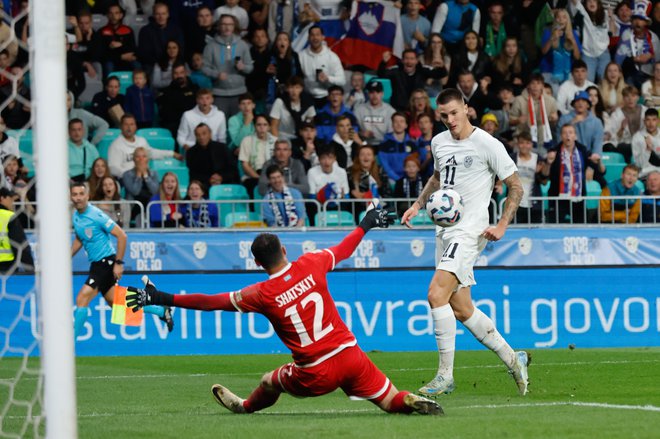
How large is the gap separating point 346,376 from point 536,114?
11912 mm

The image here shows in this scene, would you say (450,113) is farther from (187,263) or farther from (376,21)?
(376,21)

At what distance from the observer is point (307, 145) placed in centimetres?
1844

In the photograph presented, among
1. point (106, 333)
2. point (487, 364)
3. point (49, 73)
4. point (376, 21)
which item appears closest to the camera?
point (49, 73)

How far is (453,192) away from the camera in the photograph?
A: 10.0m

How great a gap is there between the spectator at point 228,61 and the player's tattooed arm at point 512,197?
34.2 ft

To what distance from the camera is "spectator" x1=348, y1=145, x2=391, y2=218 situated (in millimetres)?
17516

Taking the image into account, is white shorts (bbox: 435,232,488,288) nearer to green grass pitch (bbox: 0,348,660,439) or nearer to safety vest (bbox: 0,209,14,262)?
green grass pitch (bbox: 0,348,660,439)

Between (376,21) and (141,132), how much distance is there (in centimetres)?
456

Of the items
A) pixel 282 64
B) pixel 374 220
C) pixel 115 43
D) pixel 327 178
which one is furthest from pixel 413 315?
pixel 374 220

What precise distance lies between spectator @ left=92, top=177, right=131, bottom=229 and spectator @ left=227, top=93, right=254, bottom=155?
2.54 meters

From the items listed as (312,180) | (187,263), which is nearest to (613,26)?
(312,180)

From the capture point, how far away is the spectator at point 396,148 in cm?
1819

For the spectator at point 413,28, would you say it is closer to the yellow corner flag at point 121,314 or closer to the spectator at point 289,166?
the spectator at point 289,166

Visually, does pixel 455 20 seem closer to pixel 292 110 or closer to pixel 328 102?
pixel 328 102
